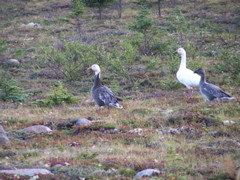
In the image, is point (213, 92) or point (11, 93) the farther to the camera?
point (11, 93)

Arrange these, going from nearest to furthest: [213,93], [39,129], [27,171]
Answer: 1. [27,171]
2. [39,129]
3. [213,93]

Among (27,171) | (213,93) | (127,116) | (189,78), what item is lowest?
(127,116)

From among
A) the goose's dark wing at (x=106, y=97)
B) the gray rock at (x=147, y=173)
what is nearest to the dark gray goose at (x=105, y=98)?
the goose's dark wing at (x=106, y=97)

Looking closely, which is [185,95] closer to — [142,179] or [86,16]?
[142,179]

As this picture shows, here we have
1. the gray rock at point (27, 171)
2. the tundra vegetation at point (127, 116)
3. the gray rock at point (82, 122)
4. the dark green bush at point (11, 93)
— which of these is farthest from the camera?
the dark green bush at point (11, 93)

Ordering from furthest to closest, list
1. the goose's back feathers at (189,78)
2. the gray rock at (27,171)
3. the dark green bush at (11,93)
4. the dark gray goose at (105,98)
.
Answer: the dark green bush at (11,93)
the goose's back feathers at (189,78)
the dark gray goose at (105,98)
the gray rock at (27,171)

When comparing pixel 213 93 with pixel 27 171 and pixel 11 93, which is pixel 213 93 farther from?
pixel 11 93

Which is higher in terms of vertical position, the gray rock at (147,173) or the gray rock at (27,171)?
the gray rock at (27,171)

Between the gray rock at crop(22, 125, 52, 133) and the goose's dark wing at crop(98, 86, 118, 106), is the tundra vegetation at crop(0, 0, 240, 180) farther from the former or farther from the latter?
the goose's dark wing at crop(98, 86, 118, 106)

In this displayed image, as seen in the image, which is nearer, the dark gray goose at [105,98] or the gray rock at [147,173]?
the gray rock at [147,173]

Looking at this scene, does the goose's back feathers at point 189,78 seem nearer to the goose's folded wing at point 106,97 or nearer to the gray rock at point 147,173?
the goose's folded wing at point 106,97

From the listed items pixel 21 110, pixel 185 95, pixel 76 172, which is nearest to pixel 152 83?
pixel 185 95

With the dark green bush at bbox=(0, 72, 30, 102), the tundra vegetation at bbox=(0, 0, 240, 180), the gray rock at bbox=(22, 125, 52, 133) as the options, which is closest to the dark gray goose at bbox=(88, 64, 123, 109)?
the tundra vegetation at bbox=(0, 0, 240, 180)

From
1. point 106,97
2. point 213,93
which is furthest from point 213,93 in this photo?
point 106,97
